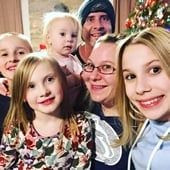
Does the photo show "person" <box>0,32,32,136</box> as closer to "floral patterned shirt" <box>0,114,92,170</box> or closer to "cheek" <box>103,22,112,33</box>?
"floral patterned shirt" <box>0,114,92,170</box>

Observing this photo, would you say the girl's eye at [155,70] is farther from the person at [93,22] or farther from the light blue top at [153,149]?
the person at [93,22]

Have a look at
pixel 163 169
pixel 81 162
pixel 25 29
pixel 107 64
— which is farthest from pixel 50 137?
pixel 25 29

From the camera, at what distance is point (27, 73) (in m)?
1.31

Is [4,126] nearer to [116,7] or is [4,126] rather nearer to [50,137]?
[50,137]

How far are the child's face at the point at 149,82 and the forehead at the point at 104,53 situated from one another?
0.70 ft

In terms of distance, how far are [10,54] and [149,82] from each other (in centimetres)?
76

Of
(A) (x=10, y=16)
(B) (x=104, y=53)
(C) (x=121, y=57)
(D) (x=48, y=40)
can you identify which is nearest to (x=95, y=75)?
(B) (x=104, y=53)

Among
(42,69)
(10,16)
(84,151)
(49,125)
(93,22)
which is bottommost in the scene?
(84,151)

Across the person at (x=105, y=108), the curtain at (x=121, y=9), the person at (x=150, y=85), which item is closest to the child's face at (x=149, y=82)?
the person at (x=150, y=85)

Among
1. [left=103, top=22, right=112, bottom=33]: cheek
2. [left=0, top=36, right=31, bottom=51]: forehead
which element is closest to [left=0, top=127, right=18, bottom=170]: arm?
[left=0, top=36, right=31, bottom=51]: forehead

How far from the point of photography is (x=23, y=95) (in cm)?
134

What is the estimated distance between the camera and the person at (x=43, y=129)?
130cm

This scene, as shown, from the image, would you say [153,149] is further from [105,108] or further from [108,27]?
[108,27]

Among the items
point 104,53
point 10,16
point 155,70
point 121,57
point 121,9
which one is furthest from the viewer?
point 121,9
